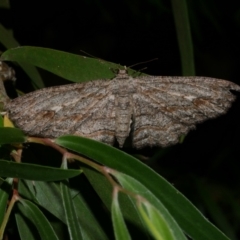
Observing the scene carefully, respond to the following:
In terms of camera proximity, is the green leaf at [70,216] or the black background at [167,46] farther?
the black background at [167,46]

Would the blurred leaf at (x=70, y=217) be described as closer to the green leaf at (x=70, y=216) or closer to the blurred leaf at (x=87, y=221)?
the green leaf at (x=70, y=216)

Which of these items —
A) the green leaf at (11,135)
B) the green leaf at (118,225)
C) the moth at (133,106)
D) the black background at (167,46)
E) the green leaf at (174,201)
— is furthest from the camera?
the black background at (167,46)

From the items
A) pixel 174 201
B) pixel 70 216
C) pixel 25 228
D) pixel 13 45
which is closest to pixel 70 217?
pixel 70 216

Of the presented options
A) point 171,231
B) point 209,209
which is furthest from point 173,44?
point 171,231

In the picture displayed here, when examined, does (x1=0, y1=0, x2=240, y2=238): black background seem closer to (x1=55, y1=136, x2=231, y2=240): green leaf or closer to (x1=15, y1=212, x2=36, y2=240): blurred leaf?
(x1=15, y1=212, x2=36, y2=240): blurred leaf

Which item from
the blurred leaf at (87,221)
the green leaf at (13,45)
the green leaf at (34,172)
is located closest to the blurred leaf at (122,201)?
the blurred leaf at (87,221)

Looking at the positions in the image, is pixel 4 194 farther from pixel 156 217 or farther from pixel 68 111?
pixel 156 217

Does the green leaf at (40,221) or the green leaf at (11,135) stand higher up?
the green leaf at (11,135)

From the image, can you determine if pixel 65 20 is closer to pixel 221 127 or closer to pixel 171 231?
pixel 221 127
